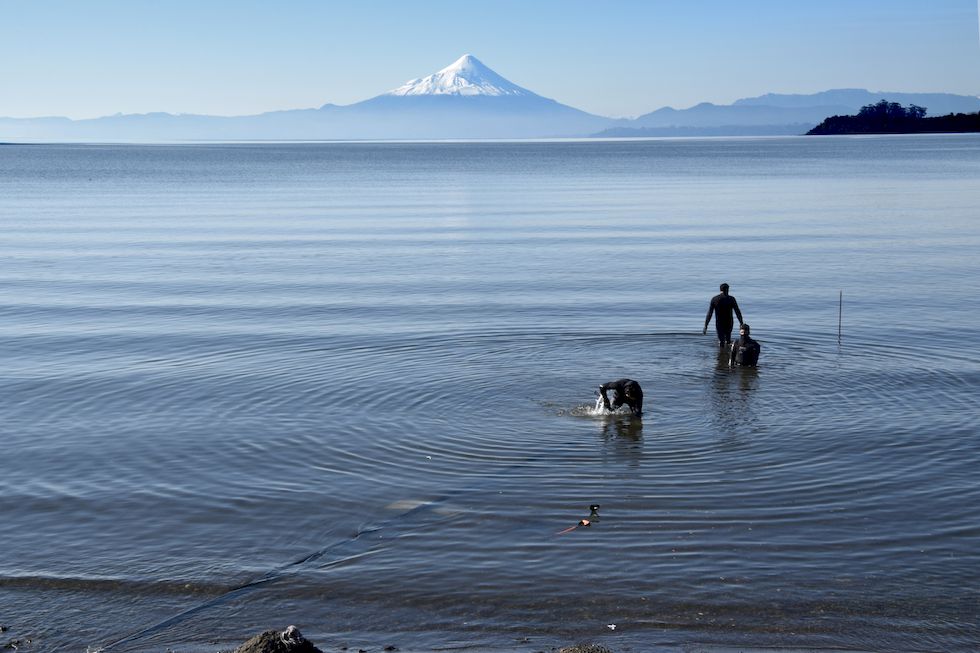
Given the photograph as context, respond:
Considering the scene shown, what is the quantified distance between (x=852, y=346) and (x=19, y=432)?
59.2ft

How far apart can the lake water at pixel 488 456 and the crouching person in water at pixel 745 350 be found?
19.8 inches

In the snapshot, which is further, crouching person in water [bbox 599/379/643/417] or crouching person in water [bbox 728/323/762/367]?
crouching person in water [bbox 728/323/762/367]

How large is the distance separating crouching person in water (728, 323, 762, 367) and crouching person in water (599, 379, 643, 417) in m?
4.46

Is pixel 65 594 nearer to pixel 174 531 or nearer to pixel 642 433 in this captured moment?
pixel 174 531

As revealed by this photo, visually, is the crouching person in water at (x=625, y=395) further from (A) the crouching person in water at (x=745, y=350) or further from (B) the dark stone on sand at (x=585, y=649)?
(B) the dark stone on sand at (x=585, y=649)

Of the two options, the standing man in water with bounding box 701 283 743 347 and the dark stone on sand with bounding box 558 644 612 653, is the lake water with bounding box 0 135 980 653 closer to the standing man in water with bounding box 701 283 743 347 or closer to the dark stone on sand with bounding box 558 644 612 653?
the standing man in water with bounding box 701 283 743 347

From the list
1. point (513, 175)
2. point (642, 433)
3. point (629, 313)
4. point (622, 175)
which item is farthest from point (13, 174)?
point (642, 433)

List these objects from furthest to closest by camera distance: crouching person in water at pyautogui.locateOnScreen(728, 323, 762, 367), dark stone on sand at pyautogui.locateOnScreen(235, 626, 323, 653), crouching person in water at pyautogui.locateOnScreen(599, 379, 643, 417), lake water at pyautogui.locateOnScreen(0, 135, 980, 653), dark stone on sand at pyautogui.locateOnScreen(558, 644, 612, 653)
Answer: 1. crouching person in water at pyautogui.locateOnScreen(728, 323, 762, 367)
2. crouching person in water at pyautogui.locateOnScreen(599, 379, 643, 417)
3. lake water at pyautogui.locateOnScreen(0, 135, 980, 653)
4. dark stone on sand at pyautogui.locateOnScreen(558, 644, 612, 653)
5. dark stone on sand at pyautogui.locateOnScreen(235, 626, 323, 653)

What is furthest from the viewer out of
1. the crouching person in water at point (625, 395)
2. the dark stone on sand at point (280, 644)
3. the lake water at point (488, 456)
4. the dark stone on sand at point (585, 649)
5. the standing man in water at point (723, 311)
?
the standing man in water at point (723, 311)

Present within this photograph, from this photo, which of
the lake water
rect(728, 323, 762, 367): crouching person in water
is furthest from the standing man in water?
rect(728, 323, 762, 367): crouching person in water

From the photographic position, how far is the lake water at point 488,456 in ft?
38.8

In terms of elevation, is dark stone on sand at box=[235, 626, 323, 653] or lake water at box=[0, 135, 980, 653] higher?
dark stone on sand at box=[235, 626, 323, 653]

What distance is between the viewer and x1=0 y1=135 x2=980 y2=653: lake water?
11820 millimetres

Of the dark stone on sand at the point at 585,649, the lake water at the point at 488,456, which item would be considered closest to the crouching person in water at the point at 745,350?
the lake water at the point at 488,456
